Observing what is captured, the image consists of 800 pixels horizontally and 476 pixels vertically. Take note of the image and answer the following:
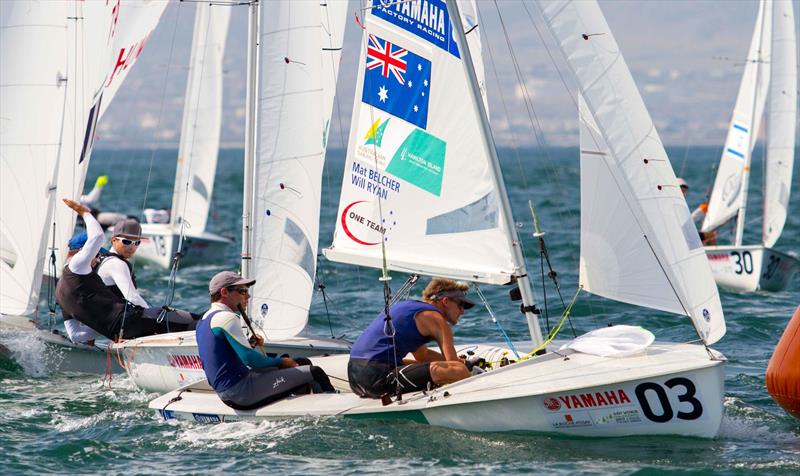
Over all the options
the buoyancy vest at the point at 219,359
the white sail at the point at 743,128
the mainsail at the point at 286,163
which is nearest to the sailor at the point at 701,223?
the white sail at the point at 743,128

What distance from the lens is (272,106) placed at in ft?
29.0

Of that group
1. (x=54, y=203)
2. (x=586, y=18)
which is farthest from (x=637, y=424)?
(x=54, y=203)

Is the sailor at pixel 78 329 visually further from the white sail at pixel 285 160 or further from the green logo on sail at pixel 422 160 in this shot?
the green logo on sail at pixel 422 160

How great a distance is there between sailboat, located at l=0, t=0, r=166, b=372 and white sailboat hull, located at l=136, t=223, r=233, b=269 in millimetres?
6680

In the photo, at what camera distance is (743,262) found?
14305 mm

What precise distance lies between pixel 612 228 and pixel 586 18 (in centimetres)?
127

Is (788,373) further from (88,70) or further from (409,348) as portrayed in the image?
(88,70)

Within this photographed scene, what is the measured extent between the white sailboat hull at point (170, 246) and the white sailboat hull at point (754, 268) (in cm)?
701

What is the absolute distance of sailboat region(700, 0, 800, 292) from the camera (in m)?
15.9

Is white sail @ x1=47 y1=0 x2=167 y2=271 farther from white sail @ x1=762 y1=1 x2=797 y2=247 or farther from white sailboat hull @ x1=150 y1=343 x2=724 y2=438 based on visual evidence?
white sail @ x1=762 y1=1 x2=797 y2=247

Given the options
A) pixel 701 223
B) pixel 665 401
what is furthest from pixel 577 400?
pixel 701 223

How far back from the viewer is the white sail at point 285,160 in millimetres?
8836

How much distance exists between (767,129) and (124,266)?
33.7 ft

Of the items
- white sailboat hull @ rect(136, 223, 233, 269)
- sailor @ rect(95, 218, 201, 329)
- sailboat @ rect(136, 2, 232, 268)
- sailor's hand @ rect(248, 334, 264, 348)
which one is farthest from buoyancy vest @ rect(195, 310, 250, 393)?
sailboat @ rect(136, 2, 232, 268)
